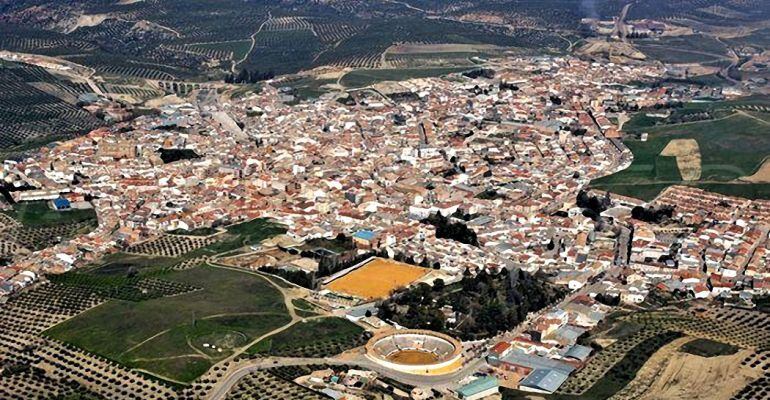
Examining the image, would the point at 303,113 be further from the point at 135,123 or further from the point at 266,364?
the point at 266,364

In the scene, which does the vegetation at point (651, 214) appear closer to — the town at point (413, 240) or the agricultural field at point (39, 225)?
the town at point (413, 240)

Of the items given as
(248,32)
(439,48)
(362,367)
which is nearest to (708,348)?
(362,367)

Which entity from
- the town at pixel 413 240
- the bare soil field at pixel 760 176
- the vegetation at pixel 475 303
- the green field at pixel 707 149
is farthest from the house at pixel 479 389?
the bare soil field at pixel 760 176

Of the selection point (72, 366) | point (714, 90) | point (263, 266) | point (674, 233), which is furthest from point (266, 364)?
point (714, 90)

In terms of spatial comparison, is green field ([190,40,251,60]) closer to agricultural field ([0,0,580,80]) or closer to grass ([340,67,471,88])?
agricultural field ([0,0,580,80])

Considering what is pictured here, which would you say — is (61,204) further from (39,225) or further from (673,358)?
(673,358)

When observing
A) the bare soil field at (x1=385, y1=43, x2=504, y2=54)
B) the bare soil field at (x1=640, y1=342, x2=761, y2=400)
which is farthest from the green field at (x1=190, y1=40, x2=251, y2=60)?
the bare soil field at (x1=640, y1=342, x2=761, y2=400)
